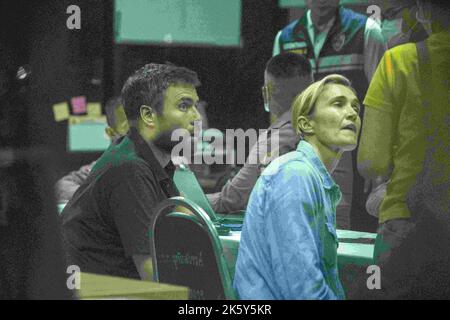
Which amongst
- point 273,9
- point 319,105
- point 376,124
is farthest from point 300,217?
point 273,9

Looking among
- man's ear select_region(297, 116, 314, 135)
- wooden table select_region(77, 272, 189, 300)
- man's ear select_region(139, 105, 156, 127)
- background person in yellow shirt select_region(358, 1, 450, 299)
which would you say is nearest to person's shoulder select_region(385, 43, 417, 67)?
background person in yellow shirt select_region(358, 1, 450, 299)

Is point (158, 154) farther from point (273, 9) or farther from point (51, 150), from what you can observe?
point (273, 9)

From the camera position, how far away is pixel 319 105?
8.93 ft

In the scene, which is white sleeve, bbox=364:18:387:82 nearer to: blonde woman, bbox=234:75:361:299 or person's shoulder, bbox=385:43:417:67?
person's shoulder, bbox=385:43:417:67

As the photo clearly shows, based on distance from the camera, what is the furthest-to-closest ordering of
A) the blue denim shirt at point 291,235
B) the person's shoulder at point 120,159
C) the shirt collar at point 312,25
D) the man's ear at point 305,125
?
the shirt collar at point 312,25 < the person's shoulder at point 120,159 < the man's ear at point 305,125 < the blue denim shirt at point 291,235

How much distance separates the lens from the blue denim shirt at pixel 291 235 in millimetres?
2504

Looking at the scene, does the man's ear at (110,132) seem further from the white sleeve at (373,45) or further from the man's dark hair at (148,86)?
the white sleeve at (373,45)

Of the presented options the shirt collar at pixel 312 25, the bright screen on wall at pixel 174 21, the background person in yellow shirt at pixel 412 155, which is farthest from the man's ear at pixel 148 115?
the background person in yellow shirt at pixel 412 155

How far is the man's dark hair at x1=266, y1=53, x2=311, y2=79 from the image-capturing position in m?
2.90

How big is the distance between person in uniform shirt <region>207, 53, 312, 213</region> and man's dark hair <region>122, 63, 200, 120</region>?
35 cm

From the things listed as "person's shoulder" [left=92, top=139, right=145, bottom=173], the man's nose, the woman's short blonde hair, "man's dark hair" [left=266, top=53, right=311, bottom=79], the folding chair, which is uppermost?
"man's dark hair" [left=266, top=53, right=311, bottom=79]

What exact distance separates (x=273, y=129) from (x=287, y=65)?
24cm

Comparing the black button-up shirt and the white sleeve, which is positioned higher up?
the white sleeve

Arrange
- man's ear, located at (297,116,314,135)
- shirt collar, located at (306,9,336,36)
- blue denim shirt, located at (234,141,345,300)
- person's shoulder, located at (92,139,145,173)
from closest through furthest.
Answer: blue denim shirt, located at (234,141,345,300) → man's ear, located at (297,116,314,135) → person's shoulder, located at (92,139,145,173) → shirt collar, located at (306,9,336,36)
